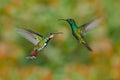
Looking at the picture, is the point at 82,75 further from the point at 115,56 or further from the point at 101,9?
the point at 101,9

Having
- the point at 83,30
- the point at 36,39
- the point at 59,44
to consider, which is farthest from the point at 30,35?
the point at 59,44

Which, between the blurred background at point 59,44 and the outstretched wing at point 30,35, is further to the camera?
the blurred background at point 59,44

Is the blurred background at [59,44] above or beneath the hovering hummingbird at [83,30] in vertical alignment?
beneath

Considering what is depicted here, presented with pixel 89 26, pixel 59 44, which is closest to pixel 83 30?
pixel 89 26

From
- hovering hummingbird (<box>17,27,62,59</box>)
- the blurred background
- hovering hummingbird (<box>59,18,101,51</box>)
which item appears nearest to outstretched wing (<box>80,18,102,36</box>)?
hovering hummingbird (<box>59,18,101,51</box>)

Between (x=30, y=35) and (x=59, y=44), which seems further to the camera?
(x=59, y=44)

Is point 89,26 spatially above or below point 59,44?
above

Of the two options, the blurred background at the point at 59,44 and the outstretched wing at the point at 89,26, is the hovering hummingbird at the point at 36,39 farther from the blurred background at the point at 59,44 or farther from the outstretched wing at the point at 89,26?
the blurred background at the point at 59,44

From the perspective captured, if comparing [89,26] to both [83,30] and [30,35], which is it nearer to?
[83,30]

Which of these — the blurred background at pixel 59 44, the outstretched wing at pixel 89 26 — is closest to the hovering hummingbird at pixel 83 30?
the outstretched wing at pixel 89 26
